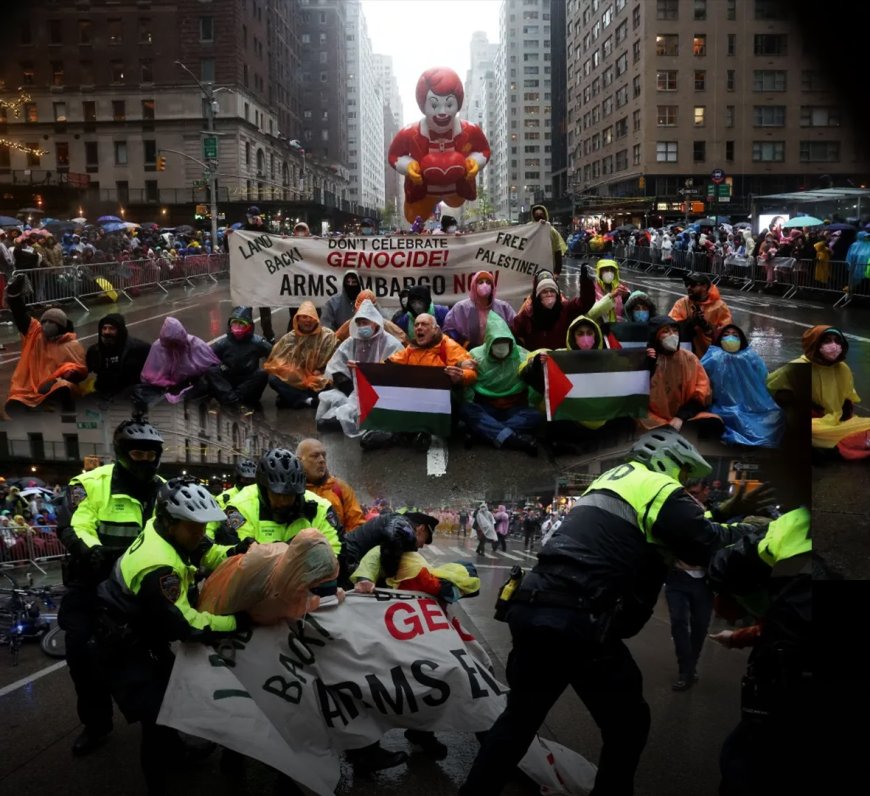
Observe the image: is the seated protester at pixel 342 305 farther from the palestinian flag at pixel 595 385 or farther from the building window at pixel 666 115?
the building window at pixel 666 115

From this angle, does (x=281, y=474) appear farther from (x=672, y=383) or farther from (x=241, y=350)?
(x=672, y=383)

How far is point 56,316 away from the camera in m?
4.95

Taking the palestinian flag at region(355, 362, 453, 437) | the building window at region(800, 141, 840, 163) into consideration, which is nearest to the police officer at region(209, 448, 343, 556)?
the palestinian flag at region(355, 362, 453, 437)

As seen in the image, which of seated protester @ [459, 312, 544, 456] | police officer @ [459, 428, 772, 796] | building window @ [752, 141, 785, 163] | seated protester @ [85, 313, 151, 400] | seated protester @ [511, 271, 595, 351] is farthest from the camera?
seated protester @ [511, 271, 595, 351]

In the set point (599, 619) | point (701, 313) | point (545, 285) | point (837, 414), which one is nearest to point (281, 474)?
point (599, 619)

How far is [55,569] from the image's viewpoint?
6.11 metres

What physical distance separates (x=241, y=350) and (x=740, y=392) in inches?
122

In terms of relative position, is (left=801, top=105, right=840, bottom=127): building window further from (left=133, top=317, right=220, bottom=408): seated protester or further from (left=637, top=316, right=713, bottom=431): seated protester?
(left=133, top=317, right=220, bottom=408): seated protester

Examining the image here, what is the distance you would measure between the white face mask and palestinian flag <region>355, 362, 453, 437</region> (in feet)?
4.98

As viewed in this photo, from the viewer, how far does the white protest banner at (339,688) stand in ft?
11.9

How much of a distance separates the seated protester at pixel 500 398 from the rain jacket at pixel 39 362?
2.28m

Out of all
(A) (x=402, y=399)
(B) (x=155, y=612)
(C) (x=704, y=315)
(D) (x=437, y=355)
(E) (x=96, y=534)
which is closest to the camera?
(B) (x=155, y=612)

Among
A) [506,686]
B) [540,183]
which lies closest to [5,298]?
[540,183]

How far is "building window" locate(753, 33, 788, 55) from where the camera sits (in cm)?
261
